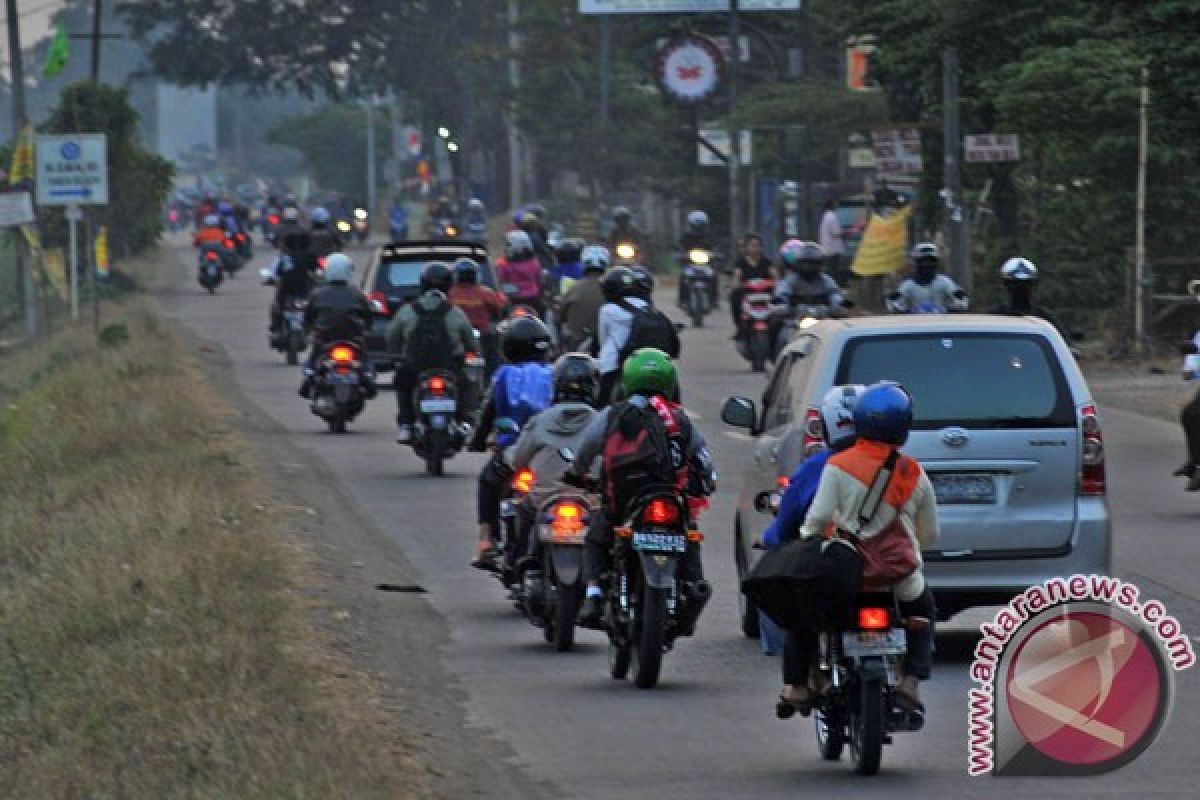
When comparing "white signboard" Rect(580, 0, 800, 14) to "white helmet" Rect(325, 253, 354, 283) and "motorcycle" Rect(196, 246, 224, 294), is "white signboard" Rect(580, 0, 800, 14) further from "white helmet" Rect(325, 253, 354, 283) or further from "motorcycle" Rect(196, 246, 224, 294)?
"white helmet" Rect(325, 253, 354, 283)

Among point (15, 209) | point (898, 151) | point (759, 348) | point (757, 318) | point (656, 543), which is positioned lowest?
point (759, 348)

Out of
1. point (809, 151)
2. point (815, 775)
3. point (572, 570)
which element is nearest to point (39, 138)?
point (809, 151)

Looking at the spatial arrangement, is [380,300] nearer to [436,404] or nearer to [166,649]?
[436,404]

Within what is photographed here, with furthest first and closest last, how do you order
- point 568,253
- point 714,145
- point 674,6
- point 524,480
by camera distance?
1. point 674,6
2. point 714,145
3. point 568,253
4. point 524,480

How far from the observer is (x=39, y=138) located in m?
42.4

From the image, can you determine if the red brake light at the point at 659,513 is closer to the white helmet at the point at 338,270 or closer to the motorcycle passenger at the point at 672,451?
the motorcycle passenger at the point at 672,451

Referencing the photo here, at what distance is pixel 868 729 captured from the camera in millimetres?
10625

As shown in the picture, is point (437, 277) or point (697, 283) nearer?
point (437, 277)

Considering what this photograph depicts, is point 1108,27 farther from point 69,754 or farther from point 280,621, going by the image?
point 69,754

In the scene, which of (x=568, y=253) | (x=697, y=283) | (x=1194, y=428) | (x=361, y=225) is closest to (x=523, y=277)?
(x=568, y=253)

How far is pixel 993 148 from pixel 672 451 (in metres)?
23.9

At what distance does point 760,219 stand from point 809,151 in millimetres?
4769

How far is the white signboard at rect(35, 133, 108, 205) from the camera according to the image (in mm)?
42875

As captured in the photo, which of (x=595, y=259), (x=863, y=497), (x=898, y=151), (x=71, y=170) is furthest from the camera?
(x=71, y=170)
